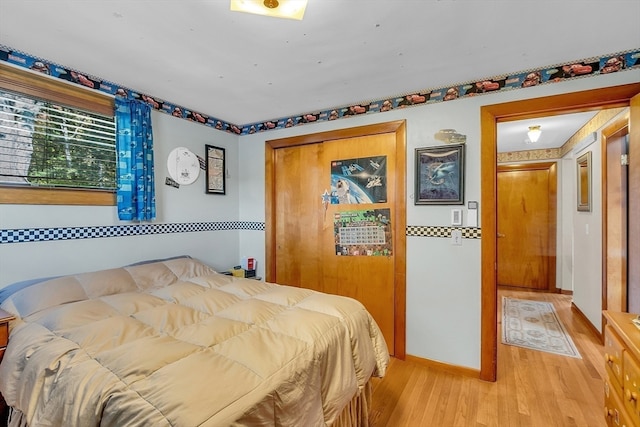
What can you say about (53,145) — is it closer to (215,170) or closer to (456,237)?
(215,170)

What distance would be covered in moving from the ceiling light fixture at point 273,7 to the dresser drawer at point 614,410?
7.80 ft

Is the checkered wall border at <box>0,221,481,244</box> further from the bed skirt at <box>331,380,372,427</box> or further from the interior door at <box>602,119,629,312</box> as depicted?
the interior door at <box>602,119,629,312</box>

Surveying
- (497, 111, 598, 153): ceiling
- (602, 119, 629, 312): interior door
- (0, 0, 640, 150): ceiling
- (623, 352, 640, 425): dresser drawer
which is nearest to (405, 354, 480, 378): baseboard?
(623, 352, 640, 425): dresser drawer

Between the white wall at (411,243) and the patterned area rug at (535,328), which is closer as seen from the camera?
the white wall at (411,243)

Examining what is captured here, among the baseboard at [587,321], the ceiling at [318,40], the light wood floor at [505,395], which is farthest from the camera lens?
the baseboard at [587,321]

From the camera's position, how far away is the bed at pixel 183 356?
0.98m

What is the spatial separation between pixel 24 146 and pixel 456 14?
2844 mm

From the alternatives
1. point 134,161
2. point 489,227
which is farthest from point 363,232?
point 134,161

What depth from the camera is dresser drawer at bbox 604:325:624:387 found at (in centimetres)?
144

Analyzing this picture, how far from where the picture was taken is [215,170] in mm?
3354

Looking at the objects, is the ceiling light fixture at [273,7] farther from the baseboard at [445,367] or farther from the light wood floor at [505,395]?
the baseboard at [445,367]

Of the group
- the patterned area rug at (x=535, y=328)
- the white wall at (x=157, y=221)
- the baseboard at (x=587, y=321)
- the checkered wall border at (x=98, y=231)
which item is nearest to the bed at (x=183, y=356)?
the white wall at (x=157, y=221)

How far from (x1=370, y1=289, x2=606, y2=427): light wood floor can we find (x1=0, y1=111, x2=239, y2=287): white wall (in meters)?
2.21

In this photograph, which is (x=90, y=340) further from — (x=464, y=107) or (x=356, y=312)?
(x=464, y=107)
